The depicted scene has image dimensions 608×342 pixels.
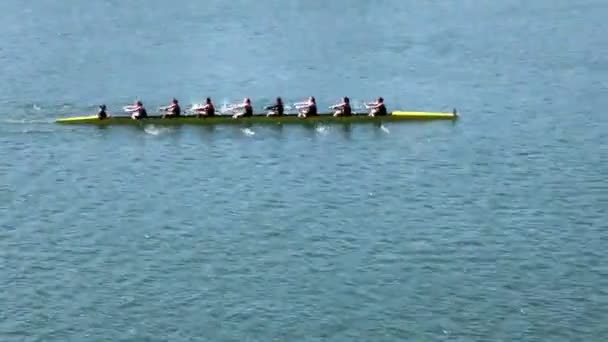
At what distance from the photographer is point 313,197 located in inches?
2442

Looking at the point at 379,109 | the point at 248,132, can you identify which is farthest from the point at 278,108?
the point at 379,109

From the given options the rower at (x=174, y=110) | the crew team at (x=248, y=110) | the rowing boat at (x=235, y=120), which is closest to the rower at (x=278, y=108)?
the crew team at (x=248, y=110)

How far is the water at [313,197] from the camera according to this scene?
161 ft

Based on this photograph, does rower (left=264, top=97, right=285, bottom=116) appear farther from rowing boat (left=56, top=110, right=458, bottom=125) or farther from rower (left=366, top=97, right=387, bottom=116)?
rower (left=366, top=97, right=387, bottom=116)

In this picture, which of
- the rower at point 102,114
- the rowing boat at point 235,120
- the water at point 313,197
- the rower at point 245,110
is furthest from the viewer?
the rower at point 245,110

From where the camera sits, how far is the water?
49.0 m

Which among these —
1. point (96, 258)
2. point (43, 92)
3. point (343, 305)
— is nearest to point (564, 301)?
point (343, 305)

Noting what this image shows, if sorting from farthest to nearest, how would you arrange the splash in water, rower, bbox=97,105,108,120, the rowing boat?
the rowing boat, rower, bbox=97,105,108,120, the splash in water

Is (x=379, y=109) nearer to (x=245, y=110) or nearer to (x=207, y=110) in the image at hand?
(x=245, y=110)

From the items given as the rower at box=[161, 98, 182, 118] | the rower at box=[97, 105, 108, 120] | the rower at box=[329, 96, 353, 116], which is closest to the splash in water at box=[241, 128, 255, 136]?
the rower at box=[161, 98, 182, 118]

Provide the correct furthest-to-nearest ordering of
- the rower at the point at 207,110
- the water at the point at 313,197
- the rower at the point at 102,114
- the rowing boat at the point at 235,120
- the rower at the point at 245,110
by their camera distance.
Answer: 1. the rower at the point at 245,110
2. the rowing boat at the point at 235,120
3. the rower at the point at 207,110
4. the rower at the point at 102,114
5. the water at the point at 313,197

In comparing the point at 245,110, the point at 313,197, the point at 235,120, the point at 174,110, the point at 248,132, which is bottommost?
the point at 313,197

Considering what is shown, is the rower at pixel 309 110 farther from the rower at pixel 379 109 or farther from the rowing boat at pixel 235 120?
the rower at pixel 379 109

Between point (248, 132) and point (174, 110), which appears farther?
point (174, 110)
